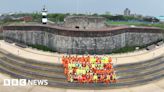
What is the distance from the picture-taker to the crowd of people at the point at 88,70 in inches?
677

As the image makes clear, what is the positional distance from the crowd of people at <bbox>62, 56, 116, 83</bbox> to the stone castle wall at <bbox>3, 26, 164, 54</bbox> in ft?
7.50

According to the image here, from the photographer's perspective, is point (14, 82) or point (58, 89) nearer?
point (58, 89)

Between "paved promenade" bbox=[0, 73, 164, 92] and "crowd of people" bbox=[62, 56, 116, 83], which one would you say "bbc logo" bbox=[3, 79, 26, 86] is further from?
"crowd of people" bbox=[62, 56, 116, 83]

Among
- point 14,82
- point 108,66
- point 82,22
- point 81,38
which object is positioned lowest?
point 14,82

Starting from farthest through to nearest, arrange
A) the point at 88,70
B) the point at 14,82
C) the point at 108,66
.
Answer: the point at 108,66
the point at 88,70
the point at 14,82

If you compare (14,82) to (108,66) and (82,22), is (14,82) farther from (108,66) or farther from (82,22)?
(82,22)

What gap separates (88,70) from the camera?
702 inches

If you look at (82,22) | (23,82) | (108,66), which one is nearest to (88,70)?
(108,66)

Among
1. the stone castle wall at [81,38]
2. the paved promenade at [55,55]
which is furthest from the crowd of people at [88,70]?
the stone castle wall at [81,38]

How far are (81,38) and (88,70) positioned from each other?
13.4 ft

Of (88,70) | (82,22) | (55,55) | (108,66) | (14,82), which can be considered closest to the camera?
(14,82)

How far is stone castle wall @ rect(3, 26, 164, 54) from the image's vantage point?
21.3 meters

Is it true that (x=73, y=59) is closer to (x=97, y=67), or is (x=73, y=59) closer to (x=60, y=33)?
(x=97, y=67)

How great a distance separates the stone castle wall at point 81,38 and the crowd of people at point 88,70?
2.29 m
